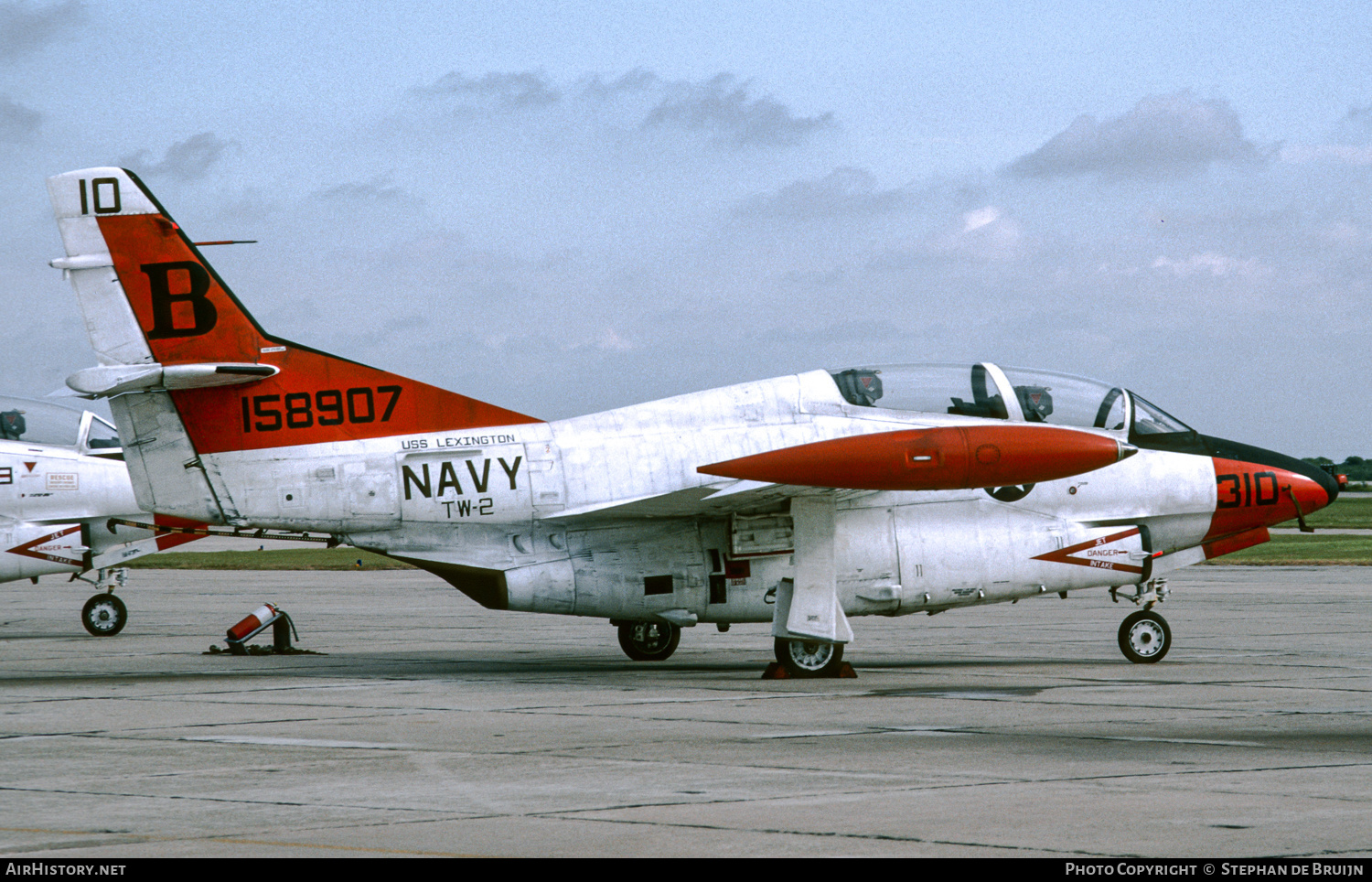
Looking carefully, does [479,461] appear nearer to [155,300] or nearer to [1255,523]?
[155,300]

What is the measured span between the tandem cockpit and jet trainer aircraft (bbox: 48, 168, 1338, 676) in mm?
25

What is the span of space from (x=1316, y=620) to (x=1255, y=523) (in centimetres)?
691

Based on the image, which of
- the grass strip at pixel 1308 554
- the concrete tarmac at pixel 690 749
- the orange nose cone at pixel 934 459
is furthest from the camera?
the grass strip at pixel 1308 554

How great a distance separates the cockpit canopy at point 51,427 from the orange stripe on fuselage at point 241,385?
23.3 feet

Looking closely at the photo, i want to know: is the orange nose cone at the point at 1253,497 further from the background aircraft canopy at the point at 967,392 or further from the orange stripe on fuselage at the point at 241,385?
the orange stripe on fuselage at the point at 241,385

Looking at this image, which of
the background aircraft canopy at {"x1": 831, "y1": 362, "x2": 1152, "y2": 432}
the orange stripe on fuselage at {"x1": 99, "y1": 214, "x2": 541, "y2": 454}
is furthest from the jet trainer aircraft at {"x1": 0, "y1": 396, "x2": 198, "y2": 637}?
the background aircraft canopy at {"x1": 831, "y1": 362, "x2": 1152, "y2": 432}

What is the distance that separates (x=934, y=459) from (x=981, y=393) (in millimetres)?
2136

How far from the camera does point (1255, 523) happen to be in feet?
55.0

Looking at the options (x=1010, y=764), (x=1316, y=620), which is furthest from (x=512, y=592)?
(x=1316, y=620)

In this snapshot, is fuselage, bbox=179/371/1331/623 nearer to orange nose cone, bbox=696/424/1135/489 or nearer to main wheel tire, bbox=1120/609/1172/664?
main wheel tire, bbox=1120/609/1172/664

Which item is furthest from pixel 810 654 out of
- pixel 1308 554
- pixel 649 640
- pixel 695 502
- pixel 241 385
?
pixel 1308 554

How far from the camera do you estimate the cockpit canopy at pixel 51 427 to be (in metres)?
21.3

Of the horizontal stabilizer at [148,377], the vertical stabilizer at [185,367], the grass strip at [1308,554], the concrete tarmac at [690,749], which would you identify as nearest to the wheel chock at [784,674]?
the concrete tarmac at [690,749]

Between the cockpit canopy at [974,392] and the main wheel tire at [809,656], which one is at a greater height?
the cockpit canopy at [974,392]
